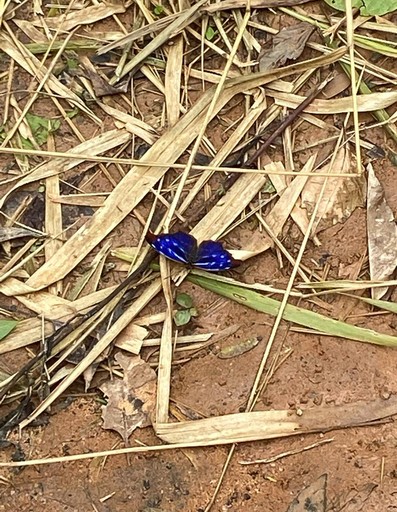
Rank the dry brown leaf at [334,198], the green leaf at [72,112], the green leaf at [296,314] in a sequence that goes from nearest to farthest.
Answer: the green leaf at [296,314]
the dry brown leaf at [334,198]
the green leaf at [72,112]

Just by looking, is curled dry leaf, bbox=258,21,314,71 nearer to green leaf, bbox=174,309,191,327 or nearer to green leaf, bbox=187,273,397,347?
green leaf, bbox=187,273,397,347

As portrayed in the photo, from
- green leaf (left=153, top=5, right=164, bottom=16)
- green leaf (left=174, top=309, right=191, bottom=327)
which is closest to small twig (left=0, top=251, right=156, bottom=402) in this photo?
green leaf (left=174, top=309, right=191, bottom=327)

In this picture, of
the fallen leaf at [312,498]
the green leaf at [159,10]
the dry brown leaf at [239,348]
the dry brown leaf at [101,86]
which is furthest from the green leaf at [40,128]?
the fallen leaf at [312,498]

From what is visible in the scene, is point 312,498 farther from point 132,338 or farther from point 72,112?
point 72,112

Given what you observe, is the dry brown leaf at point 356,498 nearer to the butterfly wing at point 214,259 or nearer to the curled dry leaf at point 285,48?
the butterfly wing at point 214,259

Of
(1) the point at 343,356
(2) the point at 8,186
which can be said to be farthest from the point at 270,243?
(2) the point at 8,186

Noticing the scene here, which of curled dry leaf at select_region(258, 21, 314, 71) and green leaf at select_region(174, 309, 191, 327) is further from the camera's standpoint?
curled dry leaf at select_region(258, 21, 314, 71)

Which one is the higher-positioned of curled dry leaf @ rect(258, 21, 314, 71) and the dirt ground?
curled dry leaf @ rect(258, 21, 314, 71)
